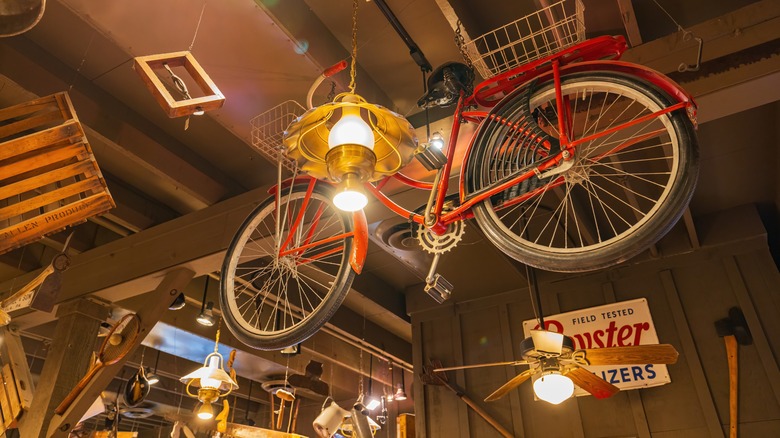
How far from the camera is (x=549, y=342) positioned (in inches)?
135

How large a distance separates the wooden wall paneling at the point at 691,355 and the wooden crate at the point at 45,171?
15.4 ft

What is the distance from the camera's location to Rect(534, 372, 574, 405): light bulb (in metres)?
3.49

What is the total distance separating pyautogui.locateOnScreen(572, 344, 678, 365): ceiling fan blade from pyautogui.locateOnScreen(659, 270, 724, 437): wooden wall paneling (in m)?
1.55

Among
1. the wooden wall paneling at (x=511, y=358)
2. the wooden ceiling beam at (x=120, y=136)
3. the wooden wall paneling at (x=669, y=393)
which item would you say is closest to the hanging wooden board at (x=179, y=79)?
the wooden ceiling beam at (x=120, y=136)

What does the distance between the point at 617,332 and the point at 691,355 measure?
0.63 meters

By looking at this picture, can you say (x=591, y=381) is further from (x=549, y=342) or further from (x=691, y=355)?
(x=691, y=355)

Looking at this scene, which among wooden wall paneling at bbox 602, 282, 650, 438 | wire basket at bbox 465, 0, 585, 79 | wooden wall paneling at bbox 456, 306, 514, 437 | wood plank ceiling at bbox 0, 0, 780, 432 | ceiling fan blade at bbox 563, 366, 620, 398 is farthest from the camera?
wooden wall paneling at bbox 456, 306, 514, 437

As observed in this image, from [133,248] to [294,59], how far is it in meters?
2.53

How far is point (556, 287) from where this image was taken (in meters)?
5.45

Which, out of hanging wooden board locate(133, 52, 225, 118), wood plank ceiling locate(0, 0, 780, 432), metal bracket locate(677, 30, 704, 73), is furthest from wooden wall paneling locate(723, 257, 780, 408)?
hanging wooden board locate(133, 52, 225, 118)

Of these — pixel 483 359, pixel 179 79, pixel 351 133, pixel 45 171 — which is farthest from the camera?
pixel 483 359

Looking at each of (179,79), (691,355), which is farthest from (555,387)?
(179,79)

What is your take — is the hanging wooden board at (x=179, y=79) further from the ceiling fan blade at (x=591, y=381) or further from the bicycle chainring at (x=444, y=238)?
the ceiling fan blade at (x=591, y=381)

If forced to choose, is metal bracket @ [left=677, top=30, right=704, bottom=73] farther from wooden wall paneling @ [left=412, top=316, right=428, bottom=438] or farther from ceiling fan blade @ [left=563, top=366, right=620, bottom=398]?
wooden wall paneling @ [left=412, top=316, right=428, bottom=438]
